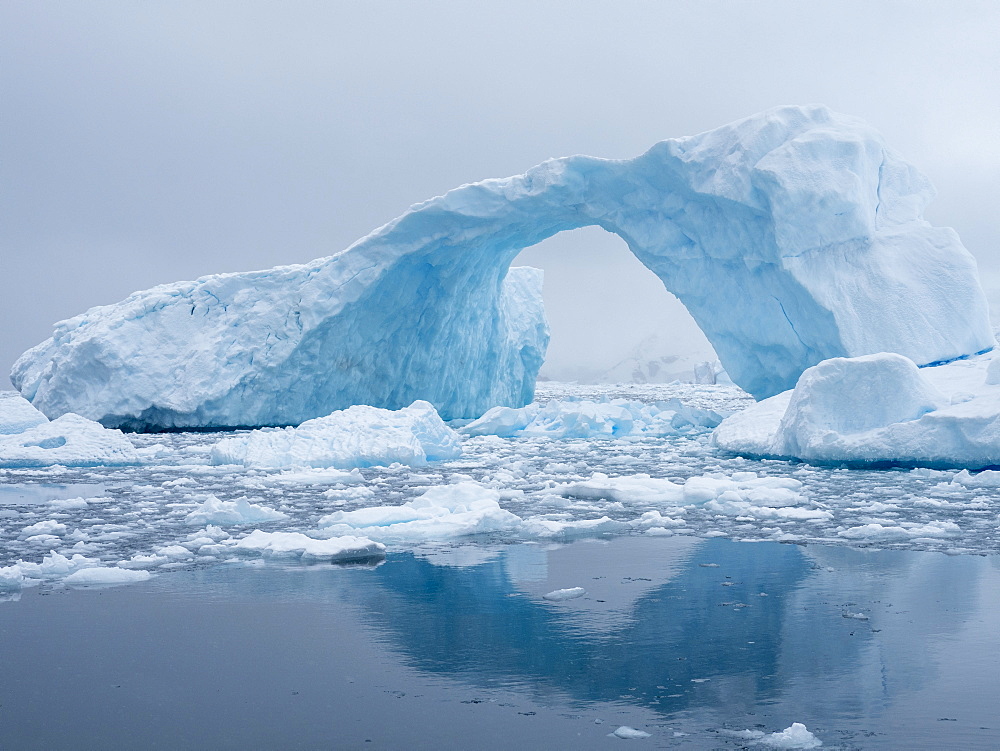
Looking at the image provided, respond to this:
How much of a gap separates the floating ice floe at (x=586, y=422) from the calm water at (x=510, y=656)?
379 inches

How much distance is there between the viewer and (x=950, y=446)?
783cm

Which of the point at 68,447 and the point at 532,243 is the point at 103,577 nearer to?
the point at 68,447

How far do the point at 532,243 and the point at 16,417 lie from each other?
8.56 meters

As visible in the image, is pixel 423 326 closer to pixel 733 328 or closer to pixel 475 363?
pixel 475 363

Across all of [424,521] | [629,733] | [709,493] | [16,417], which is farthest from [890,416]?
[16,417]

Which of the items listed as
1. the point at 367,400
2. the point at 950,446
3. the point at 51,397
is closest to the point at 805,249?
the point at 950,446

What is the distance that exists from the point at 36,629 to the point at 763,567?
307cm

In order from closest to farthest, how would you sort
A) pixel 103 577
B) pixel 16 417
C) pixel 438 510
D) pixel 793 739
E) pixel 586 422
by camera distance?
pixel 793 739 < pixel 103 577 < pixel 438 510 < pixel 16 417 < pixel 586 422

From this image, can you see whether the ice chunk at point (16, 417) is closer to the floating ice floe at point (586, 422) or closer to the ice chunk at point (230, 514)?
the floating ice floe at point (586, 422)

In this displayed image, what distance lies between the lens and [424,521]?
17.5 ft

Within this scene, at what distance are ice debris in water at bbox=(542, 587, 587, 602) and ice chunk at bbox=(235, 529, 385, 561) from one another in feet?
3.94

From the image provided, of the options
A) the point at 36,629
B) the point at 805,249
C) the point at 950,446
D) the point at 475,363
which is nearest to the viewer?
the point at 36,629

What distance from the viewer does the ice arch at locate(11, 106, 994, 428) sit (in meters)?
11.0

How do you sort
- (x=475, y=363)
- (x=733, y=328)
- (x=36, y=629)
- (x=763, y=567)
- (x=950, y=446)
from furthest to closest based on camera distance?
(x=475, y=363), (x=733, y=328), (x=950, y=446), (x=763, y=567), (x=36, y=629)
